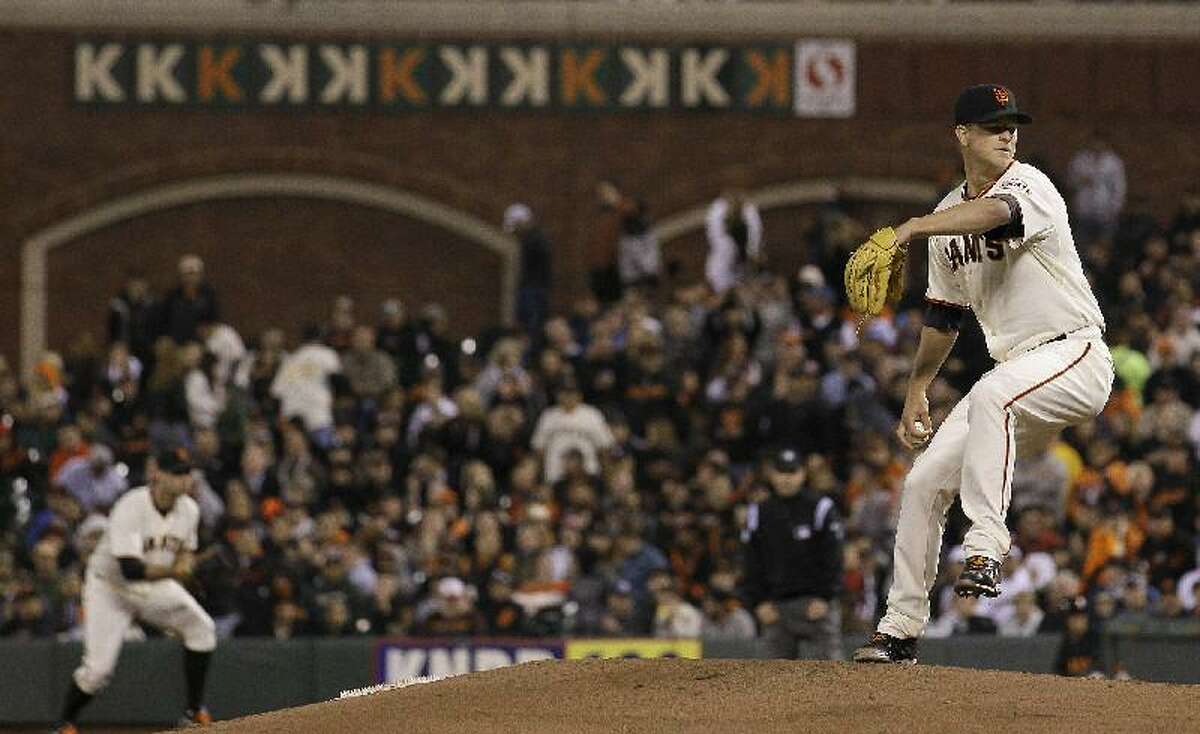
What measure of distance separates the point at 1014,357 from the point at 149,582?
735 centimetres

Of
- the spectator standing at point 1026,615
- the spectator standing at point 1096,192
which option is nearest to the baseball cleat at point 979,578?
the spectator standing at point 1026,615

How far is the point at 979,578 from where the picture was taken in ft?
30.0

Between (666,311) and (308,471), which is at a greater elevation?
(666,311)

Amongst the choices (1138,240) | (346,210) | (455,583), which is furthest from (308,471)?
(1138,240)

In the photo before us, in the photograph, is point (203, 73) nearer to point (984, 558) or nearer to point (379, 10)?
point (379, 10)

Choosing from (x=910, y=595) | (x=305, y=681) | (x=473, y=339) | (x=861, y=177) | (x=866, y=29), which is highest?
(x=866, y=29)

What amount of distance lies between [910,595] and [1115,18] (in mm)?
18029

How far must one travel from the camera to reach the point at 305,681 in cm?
1752

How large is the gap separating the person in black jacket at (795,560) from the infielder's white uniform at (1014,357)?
4.40 m

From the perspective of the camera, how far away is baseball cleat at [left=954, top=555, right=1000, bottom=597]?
9109 millimetres

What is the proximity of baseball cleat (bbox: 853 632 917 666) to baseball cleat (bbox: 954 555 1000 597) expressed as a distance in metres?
0.82

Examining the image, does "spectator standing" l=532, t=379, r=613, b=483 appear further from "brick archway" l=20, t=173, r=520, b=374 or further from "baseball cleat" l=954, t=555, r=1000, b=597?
"baseball cleat" l=954, t=555, r=1000, b=597

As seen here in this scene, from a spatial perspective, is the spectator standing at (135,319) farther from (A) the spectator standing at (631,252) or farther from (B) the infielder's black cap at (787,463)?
(B) the infielder's black cap at (787,463)

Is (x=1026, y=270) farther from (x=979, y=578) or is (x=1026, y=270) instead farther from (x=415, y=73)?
(x=415, y=73)
